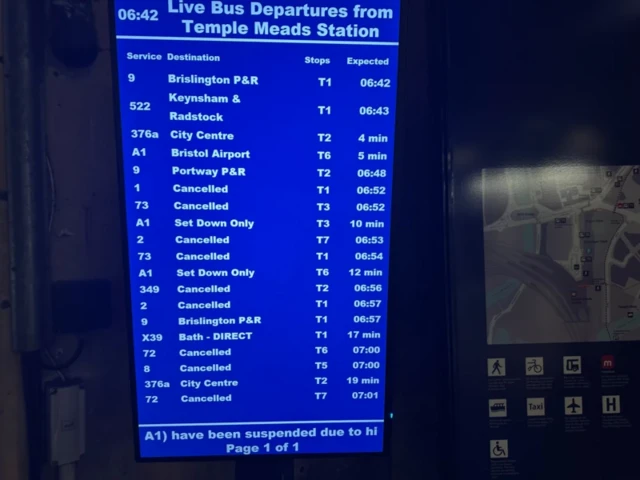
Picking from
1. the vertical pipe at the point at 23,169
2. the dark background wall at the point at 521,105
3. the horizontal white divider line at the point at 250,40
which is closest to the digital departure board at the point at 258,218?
the horizontal white divider line at the point at 250,40

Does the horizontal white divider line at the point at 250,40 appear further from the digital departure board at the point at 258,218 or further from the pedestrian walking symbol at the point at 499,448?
the pedestrian walking symbol at the point at 499,448

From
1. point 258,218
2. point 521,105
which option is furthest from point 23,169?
point 521,105

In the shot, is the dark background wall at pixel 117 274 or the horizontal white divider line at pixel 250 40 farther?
the dark background wall at pixel 117 274

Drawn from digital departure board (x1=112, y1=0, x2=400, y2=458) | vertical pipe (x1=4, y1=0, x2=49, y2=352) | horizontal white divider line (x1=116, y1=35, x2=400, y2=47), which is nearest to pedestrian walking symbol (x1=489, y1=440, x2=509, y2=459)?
digital departure board (x1=112, y1=0, x2=400, y2=458)

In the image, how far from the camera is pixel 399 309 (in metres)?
1.18

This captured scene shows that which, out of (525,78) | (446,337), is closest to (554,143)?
(525,78)

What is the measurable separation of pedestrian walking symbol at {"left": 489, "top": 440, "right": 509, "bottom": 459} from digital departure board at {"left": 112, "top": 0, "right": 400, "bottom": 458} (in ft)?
0.74

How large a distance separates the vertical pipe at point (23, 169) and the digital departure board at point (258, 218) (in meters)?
0.26

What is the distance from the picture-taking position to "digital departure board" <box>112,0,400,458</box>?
0.98m

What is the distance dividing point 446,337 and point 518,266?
Result: 0.21 meters

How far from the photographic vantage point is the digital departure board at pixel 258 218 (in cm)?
98

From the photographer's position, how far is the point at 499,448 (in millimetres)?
980

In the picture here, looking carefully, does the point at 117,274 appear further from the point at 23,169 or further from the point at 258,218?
the point at 258,218

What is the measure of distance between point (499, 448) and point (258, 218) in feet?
2.27
